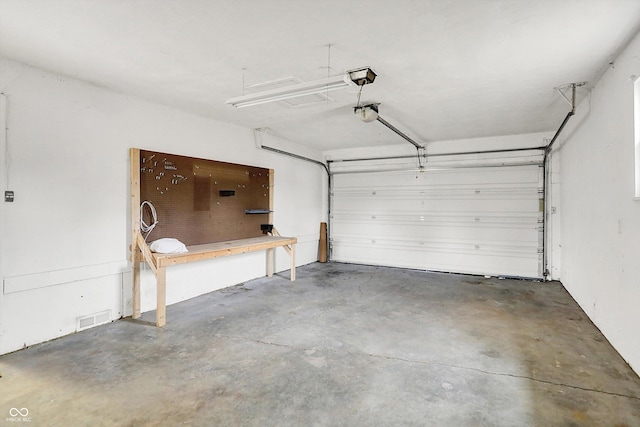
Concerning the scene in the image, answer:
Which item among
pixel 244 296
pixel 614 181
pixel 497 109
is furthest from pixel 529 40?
pixel 244 296

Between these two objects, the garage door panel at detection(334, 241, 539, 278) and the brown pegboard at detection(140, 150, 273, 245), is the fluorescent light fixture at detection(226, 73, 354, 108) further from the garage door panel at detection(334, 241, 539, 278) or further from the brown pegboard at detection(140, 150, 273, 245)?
the garage door panel at detection(334, 241, 539, 278)

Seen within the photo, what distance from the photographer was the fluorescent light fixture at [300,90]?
8.73 feet

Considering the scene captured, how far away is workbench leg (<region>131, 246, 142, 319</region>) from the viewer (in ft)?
11.9

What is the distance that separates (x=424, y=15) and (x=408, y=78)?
3.61 ft

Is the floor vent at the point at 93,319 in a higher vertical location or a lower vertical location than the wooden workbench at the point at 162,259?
lower

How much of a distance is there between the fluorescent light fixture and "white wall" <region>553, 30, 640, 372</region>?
7.17ft

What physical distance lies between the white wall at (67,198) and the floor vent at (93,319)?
0.05m

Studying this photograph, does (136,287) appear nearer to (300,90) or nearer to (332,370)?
(332,370)

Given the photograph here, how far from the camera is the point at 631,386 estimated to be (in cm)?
226

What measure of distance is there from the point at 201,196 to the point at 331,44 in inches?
111

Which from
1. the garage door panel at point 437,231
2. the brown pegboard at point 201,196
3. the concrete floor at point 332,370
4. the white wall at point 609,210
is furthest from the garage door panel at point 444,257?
the brown pegboard at point 201,196

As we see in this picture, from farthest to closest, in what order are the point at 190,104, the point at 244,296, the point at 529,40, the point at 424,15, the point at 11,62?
the point at 244,296 < the point at 190,104 < the point at 11,62 < the point at 529,40 < the point at 424,15

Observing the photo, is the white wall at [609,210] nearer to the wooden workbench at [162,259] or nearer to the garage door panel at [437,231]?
the garage door panel at [437,231]

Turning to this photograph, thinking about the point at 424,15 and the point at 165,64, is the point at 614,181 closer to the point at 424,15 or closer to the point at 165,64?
the point at 424,15
